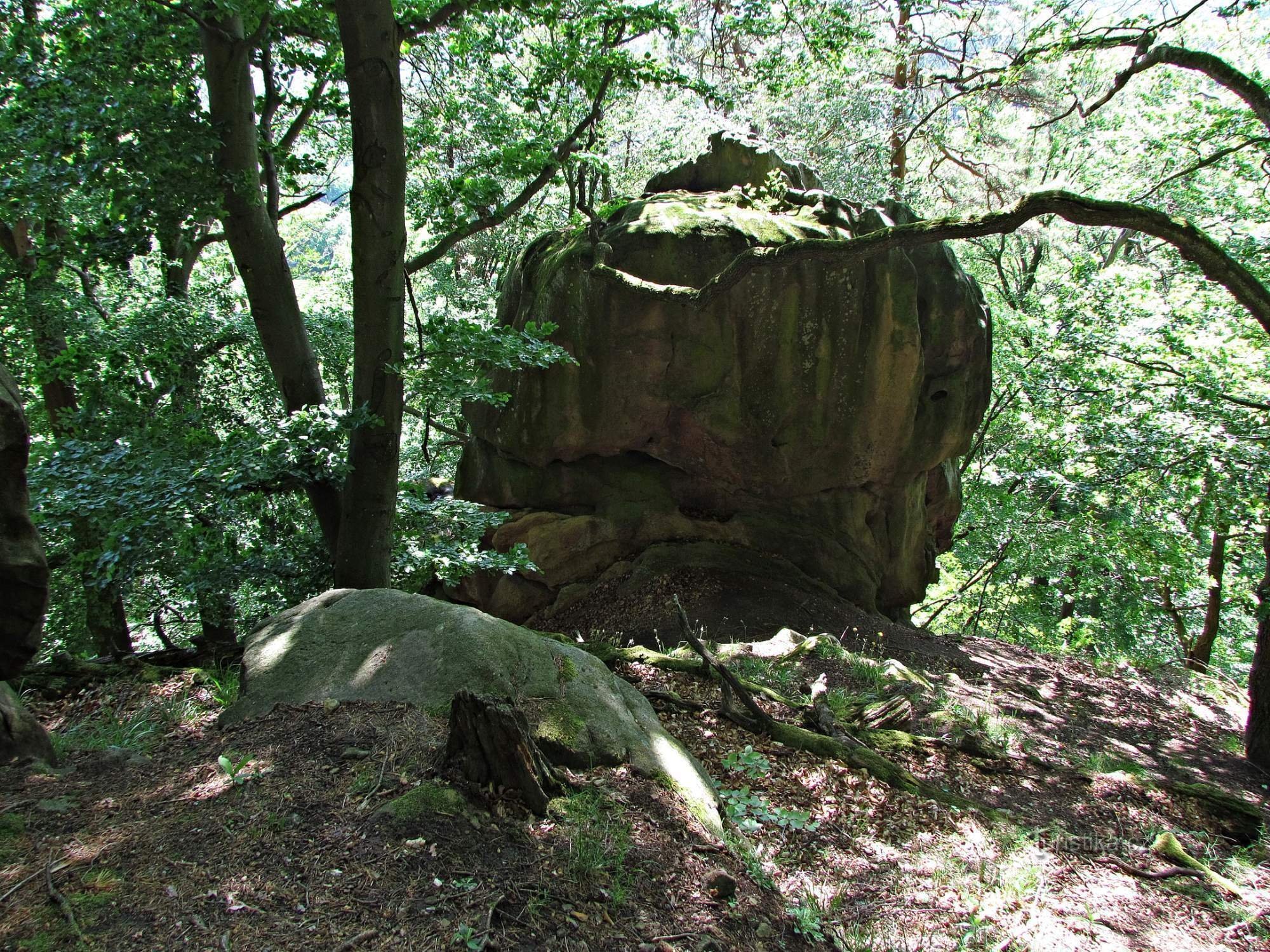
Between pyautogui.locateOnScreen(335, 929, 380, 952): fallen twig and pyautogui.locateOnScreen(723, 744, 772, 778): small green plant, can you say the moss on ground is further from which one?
pyautogui.locateOnScreen(723, 744, 772, 778): small green plant

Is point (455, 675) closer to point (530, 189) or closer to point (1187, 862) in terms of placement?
point (1187, 862)

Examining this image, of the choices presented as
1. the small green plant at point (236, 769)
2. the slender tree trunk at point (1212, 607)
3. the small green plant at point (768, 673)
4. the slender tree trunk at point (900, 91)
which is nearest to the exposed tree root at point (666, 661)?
the small green plant at point (768, 673)

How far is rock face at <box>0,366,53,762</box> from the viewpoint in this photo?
3.01 metres

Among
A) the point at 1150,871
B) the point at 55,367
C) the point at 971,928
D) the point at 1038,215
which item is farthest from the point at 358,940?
the point at 55,367

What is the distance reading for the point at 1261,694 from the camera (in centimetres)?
661

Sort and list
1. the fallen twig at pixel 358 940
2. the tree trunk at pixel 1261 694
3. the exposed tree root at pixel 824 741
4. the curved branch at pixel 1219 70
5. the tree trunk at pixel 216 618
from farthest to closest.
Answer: the curved branch at pixel 1219 70 < the tree trunk at pixel 1261 694 < the tree trunk at pixel 216 618 < the exposed tree root at pixel 824 741 < the fallen twig at pixel 358 940

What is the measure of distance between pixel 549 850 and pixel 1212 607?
15106mm

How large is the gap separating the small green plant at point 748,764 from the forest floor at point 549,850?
1 cm

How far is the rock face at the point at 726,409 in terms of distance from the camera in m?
9.41

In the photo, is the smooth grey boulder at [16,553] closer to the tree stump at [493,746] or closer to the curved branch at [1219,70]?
the tree stump at [493,746]

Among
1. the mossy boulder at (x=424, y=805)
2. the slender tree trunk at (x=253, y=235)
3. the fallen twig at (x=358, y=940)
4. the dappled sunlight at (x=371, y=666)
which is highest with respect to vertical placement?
the slender tree trunk at (x=253, y=235)

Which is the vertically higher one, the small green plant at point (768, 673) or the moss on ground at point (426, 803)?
the moss on ground at point (426, 803)

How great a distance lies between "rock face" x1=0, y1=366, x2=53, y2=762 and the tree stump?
1.71m

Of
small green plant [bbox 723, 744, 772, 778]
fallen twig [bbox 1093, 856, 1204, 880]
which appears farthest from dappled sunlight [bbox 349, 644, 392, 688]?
fallen twig [bbox 1093, 856, 1204, 880]
